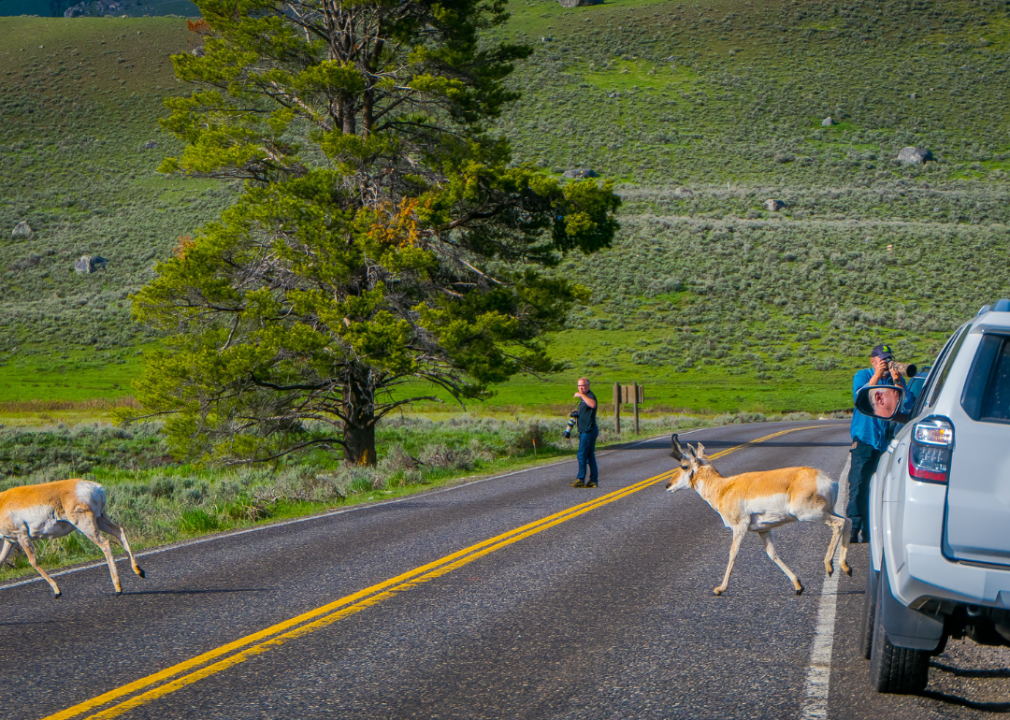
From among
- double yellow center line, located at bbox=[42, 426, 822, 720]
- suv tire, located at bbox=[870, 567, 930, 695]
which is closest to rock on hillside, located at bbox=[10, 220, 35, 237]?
double yellow center line, located at bbox=[42, 426, 822, 720]

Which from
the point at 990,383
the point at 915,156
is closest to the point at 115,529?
the point at 990,383

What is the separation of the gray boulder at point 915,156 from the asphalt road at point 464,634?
9940cm

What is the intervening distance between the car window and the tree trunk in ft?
61.7

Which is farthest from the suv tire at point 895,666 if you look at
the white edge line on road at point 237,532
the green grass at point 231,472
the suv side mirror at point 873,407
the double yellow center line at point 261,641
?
the green grass at point 231,472

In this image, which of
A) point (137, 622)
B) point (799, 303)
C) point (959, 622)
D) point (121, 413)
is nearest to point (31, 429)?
point (121, 413)

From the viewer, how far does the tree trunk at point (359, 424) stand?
2369cm

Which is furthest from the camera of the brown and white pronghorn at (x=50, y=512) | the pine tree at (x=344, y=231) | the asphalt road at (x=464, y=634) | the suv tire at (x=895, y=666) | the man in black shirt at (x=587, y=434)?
the pine tree at (x=344, y=231)

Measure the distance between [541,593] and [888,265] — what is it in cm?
7573

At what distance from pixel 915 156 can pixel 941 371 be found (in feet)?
347

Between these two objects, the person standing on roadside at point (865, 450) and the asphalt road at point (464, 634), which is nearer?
the asphalt road at point (464, 634)

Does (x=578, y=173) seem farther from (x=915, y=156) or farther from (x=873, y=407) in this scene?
(x=873, y=407)

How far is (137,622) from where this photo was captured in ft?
24.7

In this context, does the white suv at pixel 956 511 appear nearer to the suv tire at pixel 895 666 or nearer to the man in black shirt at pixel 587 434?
the suv tire at pixel 895 666

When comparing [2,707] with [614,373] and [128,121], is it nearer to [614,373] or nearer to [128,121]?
[614,373]
